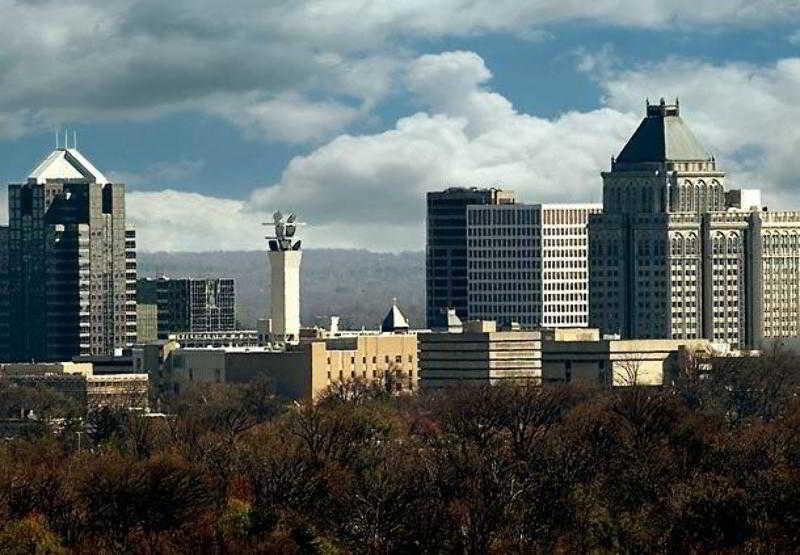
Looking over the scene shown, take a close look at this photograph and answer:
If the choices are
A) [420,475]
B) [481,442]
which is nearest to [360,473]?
[420,475]

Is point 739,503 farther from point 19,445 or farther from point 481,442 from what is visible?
point 19,445

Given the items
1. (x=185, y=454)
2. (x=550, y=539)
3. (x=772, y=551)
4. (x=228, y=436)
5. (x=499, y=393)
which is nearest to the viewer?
(x=772, y=551)

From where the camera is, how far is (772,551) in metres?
107

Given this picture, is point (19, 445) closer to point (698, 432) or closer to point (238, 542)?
point (698, 432)

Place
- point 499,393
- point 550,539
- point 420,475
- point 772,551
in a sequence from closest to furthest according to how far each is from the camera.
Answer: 1. point 772,551
2. point 550,539
3. point 420,475
4. point 499,393

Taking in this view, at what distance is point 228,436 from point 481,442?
13.3 m

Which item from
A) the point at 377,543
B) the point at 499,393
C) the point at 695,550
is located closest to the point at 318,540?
the point at 377,543

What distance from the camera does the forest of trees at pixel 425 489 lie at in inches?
4446

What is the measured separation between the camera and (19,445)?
161 meters

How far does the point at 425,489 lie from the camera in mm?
123188

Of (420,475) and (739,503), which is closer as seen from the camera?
(739,503)

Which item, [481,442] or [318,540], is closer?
[318,540]

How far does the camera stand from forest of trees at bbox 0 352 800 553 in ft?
371

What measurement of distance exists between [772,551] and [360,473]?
2727 cm
